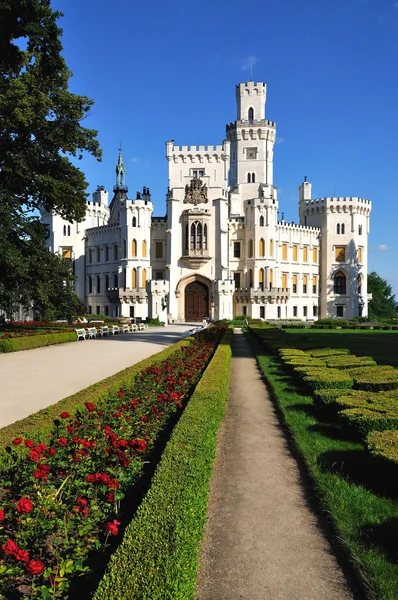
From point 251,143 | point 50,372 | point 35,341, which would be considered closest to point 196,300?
point 251,143

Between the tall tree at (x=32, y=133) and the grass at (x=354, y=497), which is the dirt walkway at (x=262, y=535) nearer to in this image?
the grass at (x=354, y=497)

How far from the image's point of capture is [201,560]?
14.6 feet

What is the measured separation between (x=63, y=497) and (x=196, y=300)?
2042 inches

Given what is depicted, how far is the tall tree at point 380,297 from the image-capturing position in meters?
88.3

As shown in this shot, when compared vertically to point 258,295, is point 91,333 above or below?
below

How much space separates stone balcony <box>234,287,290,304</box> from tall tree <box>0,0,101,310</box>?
112ft

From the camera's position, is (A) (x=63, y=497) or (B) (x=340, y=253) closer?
(A) (x=63, y=497)

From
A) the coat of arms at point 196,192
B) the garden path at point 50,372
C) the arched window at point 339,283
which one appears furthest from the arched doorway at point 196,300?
the garden path at point 50,372

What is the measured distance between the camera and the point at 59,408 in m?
8.48

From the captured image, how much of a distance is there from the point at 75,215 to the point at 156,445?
71.4 feet

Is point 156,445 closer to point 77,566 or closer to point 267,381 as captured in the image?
point 77,566

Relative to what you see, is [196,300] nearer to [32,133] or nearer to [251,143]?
[251,143]

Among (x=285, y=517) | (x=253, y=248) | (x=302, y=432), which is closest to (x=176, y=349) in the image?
(x=302, y=432)

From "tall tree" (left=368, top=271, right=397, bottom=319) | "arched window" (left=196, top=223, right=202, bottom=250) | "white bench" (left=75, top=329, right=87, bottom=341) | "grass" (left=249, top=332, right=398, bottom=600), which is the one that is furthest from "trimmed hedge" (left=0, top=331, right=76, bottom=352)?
"tall tree" (left=368, top=271, right=397, bottom=319)
